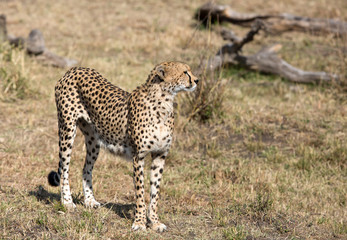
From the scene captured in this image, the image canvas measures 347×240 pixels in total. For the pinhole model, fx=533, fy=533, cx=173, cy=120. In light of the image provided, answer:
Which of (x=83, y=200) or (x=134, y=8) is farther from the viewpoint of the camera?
(x=134, y=8)

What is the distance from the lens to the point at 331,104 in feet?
27.2

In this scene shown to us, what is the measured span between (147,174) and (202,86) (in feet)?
5.78

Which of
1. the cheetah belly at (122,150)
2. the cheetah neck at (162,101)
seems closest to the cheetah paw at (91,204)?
the cheetah belly at (122,150)

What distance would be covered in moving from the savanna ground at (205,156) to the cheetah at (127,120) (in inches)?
10.2

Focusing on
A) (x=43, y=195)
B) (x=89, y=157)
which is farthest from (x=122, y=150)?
(x=43, y=195)

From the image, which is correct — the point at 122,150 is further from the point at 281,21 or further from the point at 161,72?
the point at 281,21

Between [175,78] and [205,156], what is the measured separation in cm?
260

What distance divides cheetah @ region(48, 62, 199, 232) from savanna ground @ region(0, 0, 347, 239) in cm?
26

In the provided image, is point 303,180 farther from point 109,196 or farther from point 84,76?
point 84,76

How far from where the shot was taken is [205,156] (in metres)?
6.72

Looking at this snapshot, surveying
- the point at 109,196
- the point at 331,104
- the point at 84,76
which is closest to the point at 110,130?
the point at 84,76

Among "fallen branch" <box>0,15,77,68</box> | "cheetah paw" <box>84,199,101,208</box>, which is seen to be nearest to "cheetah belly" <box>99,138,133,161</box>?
"cheetah paw" <box>84,199,101,208</box>

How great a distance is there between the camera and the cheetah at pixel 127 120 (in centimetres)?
432

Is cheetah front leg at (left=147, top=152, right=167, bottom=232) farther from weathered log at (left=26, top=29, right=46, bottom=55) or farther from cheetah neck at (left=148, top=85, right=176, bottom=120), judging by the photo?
weathered log at (left=26, top=29, right=46, bottom=55)
